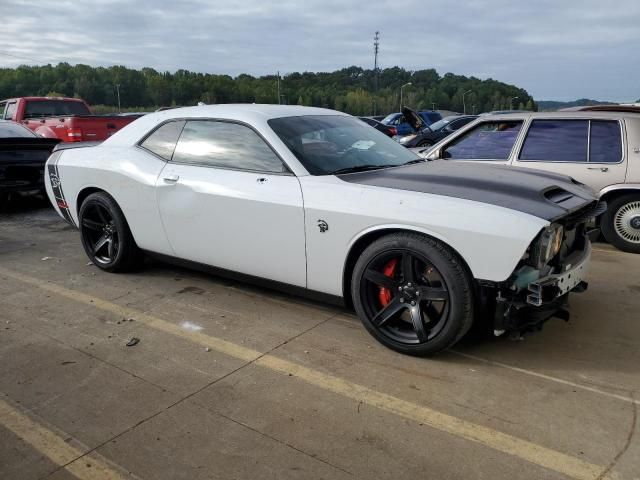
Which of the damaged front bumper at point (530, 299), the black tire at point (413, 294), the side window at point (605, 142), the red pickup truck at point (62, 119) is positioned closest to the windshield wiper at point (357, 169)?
the black tire at point (413, 294)

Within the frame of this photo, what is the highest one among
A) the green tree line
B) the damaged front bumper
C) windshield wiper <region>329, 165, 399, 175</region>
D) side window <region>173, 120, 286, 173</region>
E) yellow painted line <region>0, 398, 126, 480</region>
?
the green tree line

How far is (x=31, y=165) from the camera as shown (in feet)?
26.0

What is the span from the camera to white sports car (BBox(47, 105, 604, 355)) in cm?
292

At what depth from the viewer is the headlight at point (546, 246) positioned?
284 cm

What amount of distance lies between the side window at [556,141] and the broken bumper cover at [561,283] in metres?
2.60

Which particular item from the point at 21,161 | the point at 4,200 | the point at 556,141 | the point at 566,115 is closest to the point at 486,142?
the point at 556,141

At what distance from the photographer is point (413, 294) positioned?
3162mm

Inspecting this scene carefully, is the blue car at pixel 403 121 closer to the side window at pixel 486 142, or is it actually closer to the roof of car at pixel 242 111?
the side window at pixel 486 142

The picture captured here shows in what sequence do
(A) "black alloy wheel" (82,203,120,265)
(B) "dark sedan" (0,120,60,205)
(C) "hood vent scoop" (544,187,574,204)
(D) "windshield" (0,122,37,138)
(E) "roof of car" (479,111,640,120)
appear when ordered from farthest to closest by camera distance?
1. (D) "windshield" (0,122,37,138)
2. (B) "dark sedan" (0,120,60,205)
3. (E) "roof of car" (479,111,640,120)
4. (A) "black alloy wheel" (82,203,120,265)
5. (C) "hood vent scoop" (544,187,574,204)

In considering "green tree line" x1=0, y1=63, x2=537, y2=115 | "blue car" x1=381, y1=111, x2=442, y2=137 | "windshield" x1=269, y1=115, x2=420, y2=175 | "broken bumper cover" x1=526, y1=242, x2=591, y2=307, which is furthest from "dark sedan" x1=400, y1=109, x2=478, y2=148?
"green tree line" x1=0, y1=63, x2=537, y2=115

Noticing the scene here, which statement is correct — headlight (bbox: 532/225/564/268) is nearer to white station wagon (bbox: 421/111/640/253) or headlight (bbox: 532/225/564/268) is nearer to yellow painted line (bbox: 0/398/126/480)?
yellow painted line (bbox: 0/398/126/480)

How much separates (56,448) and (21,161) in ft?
21.7

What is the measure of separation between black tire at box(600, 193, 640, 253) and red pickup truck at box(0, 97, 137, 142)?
9.27 m

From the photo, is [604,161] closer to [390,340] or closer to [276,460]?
[390,340]
